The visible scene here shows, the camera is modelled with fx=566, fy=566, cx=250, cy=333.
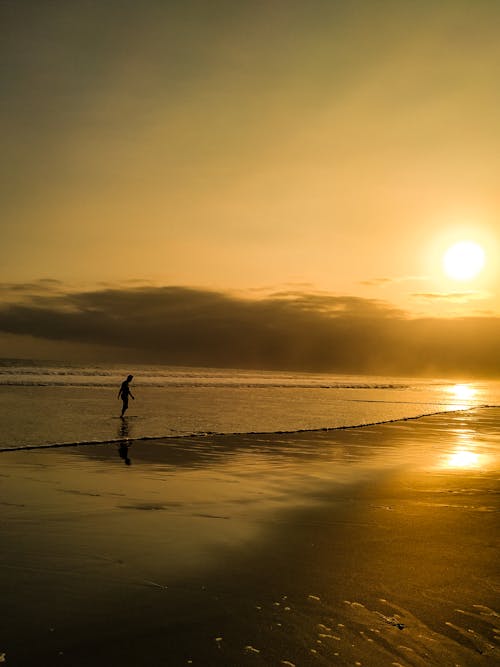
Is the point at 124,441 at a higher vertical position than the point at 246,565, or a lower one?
Answer: lower

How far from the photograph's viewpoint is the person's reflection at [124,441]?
51.6 ft

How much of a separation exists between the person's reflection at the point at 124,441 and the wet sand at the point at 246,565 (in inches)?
48.0

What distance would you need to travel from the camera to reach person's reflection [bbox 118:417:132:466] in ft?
51.6

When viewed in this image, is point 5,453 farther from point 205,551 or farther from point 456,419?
point 456,419

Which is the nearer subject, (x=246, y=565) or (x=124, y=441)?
(x=246, y=565)

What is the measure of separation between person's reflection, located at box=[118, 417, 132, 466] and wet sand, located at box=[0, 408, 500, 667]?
1220 mm

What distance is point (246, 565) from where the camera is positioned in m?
7.16

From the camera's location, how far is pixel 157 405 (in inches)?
1469

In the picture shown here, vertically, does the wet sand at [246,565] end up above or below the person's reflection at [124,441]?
above

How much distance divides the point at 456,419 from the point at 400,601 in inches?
1110

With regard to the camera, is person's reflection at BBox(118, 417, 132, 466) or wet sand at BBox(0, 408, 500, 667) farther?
person's reflection at BBox(118, 417, 132, 466)

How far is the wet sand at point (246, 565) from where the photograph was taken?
4.95 m

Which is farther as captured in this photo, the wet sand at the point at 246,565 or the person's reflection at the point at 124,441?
the person's reflection at the point at 124,441

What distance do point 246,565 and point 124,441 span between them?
13.1 m
